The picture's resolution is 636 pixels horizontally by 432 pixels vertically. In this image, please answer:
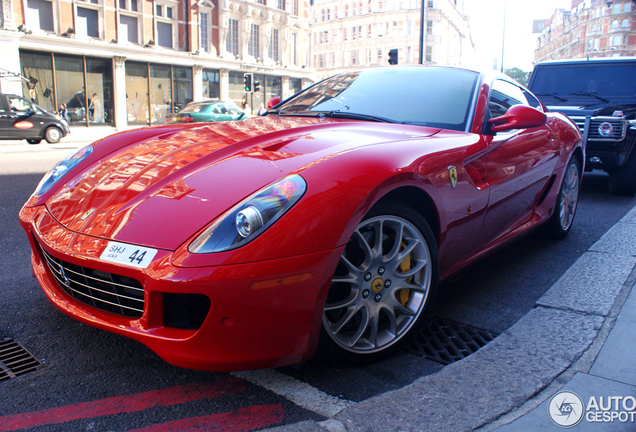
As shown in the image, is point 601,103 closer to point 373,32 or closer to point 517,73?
point 373,32

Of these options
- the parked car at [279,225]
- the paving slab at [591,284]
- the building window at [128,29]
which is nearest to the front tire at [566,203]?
the paving slab at [591,284]

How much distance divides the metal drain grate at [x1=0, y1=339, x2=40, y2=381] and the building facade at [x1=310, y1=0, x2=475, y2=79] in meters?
70.7

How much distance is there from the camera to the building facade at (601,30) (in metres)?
80.9

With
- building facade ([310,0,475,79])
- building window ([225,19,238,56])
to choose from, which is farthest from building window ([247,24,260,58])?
building facade ([310,0,475,79])

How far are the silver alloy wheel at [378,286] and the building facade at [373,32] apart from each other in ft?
230

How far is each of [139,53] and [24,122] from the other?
12894 mm

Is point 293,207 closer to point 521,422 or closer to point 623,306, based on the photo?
point 521,422

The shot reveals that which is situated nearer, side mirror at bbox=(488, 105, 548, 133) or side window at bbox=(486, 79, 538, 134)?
side mirror at bbox=(488, 105, 548, 133)

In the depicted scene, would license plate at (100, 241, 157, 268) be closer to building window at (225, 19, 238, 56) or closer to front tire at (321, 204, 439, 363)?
front tire at (321, 204, 439, 363)

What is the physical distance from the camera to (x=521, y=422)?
1626 millimetres

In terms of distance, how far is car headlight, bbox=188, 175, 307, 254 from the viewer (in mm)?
1719

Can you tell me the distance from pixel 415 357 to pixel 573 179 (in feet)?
9.20

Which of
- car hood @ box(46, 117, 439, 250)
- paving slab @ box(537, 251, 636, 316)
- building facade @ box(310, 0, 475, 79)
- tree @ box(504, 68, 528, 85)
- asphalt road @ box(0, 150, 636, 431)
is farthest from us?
tree @ box(504, 68, 528, 85)

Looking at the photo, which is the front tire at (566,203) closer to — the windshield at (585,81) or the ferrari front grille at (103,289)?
the ferrari front grille at (103,289)
